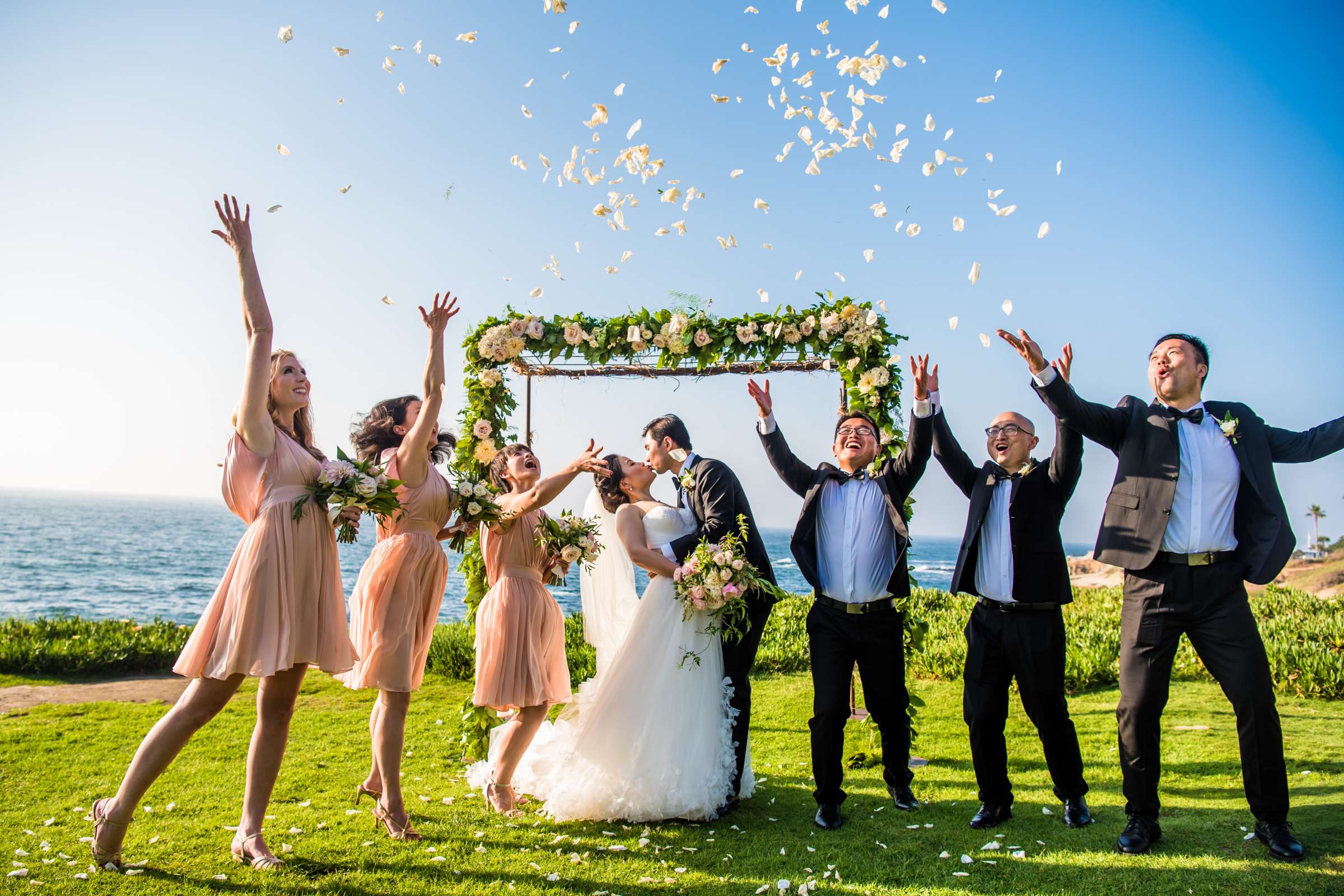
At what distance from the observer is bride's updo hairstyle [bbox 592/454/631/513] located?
526 cm

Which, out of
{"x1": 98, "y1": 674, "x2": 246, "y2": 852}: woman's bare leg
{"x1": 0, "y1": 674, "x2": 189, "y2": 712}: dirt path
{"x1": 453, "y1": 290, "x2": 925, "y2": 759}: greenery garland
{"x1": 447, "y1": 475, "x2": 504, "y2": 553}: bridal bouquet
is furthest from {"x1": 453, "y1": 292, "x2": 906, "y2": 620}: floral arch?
{"x1": 0, "y1": 674, "x2": 189, "y2": 712}: dirt path

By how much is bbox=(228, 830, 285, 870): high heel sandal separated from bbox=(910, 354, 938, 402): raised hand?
3983 mm

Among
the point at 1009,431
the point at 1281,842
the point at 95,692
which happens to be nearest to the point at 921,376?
the point at 1009,431

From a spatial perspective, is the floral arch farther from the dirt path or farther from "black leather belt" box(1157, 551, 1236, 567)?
the dirt path

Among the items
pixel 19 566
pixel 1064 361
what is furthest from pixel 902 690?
pixel 19 566

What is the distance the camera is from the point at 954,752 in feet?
20.8

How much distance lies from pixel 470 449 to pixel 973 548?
3.85 meters

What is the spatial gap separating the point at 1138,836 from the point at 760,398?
2.98 m

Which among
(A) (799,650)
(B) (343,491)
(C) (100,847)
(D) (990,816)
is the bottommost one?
(A) (799,650)

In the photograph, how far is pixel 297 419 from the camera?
4105mm

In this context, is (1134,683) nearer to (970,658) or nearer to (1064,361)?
(970,658)

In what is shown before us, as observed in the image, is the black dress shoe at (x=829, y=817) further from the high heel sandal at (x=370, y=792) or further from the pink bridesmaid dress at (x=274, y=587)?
the pink bridesmaid dress at (x=274, y=587)

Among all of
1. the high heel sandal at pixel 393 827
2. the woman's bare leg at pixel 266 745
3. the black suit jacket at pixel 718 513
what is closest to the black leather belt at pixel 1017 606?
the black suit jacket at pixel 718 513

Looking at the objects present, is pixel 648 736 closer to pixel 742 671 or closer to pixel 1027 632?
pixel 742 671
